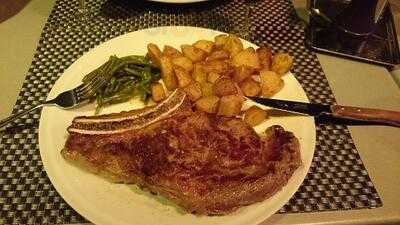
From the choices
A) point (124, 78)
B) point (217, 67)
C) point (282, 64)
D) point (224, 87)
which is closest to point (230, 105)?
point (224, 87)

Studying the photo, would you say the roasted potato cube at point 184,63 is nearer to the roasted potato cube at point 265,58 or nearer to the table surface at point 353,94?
the roasted potato cube at point 265,58

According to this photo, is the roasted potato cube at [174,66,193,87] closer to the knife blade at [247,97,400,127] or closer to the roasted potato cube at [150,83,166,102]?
the roasted potato cube at [150,83,166,102]

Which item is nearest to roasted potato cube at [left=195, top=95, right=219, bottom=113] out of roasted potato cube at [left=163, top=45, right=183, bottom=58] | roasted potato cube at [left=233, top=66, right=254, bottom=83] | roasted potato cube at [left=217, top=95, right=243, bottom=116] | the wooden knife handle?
roasted potato cube at [left=217, top=95, right=243, bottom=116]

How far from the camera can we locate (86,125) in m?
1.12

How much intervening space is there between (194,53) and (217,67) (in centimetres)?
12

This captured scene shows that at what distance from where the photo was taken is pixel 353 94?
1.45m

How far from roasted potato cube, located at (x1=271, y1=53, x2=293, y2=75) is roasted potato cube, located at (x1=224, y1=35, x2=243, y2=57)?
5.3 inches

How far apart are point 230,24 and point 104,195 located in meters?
0.97

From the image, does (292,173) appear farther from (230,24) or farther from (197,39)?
(230,24)

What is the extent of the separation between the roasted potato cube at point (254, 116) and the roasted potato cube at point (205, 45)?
0.31 meters

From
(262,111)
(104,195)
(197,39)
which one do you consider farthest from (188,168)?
(197,39)

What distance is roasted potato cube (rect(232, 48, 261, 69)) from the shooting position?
1358mm

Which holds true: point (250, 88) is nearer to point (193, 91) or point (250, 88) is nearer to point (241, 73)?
point (241, 73)

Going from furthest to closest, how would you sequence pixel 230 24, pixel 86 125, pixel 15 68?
1. pixel 230 24
2. pixel 15 68
3. pixel 86 125
